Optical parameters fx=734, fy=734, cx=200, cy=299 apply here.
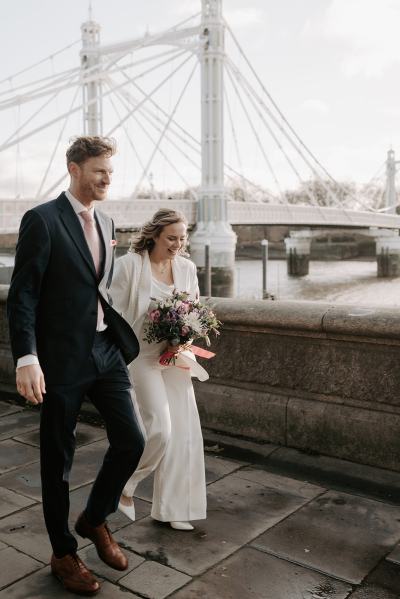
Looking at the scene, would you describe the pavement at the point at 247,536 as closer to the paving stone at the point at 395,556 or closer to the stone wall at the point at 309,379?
the paving stone at the point at 395,556

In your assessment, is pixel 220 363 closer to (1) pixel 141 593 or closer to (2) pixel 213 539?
(2) pixel 213 539

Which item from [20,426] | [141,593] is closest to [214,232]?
[20,426]

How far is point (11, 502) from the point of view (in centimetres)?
303

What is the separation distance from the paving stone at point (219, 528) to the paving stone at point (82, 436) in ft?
2.99

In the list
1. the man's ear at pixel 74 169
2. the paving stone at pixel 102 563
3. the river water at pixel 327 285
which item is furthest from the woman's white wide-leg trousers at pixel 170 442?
the river water at pixel 327 285

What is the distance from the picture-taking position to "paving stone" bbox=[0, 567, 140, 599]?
7.44 ft

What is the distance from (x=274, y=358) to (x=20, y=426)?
151cm

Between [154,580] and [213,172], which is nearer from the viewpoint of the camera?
[154,580]

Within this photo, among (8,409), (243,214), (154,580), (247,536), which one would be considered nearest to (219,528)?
(247,536)

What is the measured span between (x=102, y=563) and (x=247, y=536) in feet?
1.79

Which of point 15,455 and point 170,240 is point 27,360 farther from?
point 15,455

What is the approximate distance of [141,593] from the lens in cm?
229

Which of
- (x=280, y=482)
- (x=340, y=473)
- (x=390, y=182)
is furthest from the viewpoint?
(x=390, y=182)

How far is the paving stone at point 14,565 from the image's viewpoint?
2.38m
